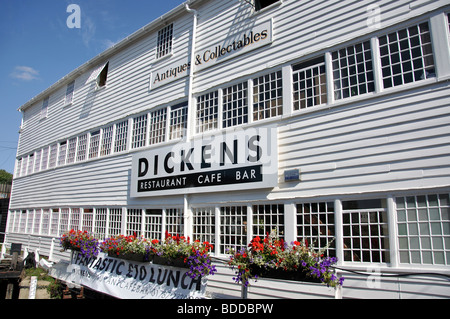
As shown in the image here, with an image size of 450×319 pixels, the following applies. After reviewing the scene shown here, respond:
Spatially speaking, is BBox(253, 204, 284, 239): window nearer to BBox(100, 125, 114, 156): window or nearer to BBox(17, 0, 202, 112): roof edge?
BBox(17, 0, 202, 112): roof edge

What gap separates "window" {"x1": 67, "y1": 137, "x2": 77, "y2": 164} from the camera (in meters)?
16.0

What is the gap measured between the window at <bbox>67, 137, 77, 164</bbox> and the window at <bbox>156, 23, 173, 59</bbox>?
6.69 meters

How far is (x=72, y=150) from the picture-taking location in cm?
1617

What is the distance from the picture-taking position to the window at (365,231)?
6.46m

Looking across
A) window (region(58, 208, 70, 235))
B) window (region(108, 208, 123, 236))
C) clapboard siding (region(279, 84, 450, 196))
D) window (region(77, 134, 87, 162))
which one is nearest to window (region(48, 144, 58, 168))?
window (region(77, 134, 87, 162))

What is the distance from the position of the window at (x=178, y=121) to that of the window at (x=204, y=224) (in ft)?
8.77

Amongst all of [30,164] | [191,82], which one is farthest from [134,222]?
[30,164]

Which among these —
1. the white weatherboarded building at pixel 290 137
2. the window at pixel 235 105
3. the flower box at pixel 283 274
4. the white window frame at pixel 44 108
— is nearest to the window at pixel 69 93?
the white window frame at pixel 44 108

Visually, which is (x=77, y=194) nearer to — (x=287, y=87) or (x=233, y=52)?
(x=233, y=52)

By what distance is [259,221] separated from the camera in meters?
8.35

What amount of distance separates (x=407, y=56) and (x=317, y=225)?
3.92m

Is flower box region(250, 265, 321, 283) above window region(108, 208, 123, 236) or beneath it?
beneath

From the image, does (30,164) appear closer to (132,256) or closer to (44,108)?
(44,108)

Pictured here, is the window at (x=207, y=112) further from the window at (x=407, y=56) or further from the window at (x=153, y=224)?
the window at (x=407, y=56)
